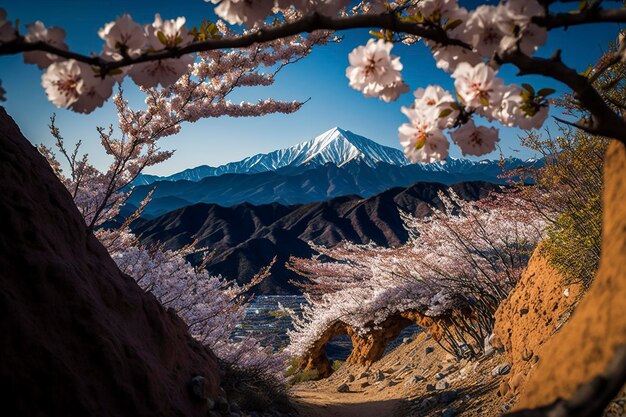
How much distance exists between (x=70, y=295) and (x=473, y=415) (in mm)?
5347

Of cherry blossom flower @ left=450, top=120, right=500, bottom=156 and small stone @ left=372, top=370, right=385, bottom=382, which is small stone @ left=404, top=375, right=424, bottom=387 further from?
cherry blossom flower @ left=450, top=120, right=500, bottom=156

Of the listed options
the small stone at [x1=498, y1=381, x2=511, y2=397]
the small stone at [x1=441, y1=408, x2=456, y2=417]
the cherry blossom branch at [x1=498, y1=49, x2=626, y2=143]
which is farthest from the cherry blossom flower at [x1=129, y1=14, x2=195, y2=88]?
the small stone at [x1=441, y1=408, x2=456, y2=417]

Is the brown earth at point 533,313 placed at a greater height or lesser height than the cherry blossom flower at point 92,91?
lesser

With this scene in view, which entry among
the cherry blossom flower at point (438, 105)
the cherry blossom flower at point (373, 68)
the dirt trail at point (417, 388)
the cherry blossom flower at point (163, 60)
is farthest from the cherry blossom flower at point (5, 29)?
the dirt trail at point (417, 388)

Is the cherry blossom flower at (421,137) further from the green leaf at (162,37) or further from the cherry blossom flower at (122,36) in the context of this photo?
the cherry blossom flower at (122,36)

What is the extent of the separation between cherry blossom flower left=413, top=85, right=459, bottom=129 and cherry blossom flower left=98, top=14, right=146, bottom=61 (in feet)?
3.86

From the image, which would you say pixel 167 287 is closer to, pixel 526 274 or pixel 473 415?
pixel 473 415

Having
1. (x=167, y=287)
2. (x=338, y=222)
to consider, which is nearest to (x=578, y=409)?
(x=167, y=287)

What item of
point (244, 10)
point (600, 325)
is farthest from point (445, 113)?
point (244, 10)

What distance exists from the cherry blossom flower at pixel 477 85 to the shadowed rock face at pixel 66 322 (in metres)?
2.56

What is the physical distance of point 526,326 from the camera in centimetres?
504

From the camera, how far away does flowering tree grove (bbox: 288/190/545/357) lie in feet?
25.2

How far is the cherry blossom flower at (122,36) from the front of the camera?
130 centimetres

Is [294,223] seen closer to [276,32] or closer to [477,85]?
[477,85]
